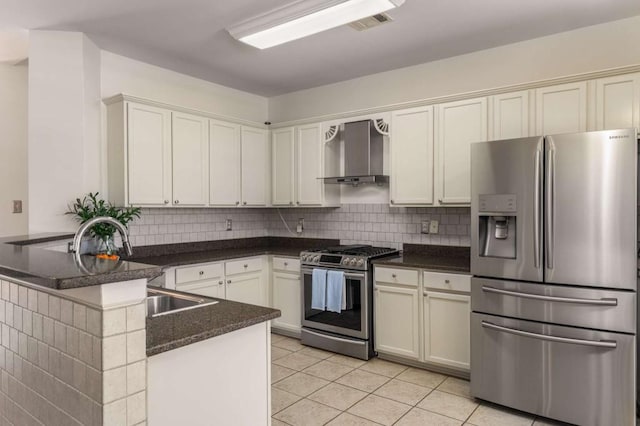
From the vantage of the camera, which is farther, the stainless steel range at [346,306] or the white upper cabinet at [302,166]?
the white upper cabinet at [302,166]

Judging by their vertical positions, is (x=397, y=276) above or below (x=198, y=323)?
below

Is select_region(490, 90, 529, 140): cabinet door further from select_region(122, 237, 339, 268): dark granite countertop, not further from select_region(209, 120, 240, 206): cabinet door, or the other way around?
select_region(209, 120, 240, 206): cabinet door

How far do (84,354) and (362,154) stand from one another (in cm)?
330

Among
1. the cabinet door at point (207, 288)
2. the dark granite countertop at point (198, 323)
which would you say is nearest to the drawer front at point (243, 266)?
the cabinet door at point (207, 288)

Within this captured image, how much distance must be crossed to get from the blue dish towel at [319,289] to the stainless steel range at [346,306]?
58 mm

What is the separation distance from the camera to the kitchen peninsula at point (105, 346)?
3.76 feet

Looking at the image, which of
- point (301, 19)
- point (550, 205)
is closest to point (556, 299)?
point (550, 205)

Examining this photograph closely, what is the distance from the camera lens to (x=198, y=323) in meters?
1.58

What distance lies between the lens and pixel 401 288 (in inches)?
140

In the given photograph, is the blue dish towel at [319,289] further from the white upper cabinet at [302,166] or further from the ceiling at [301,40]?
the ceiling at [301,40]

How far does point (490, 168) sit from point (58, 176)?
325cm

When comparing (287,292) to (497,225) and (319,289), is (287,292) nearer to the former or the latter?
(319,289)

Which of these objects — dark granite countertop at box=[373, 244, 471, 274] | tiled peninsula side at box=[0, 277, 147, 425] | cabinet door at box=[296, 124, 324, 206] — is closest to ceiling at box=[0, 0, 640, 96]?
cabinet door at box=[296, 124, 324, 206]

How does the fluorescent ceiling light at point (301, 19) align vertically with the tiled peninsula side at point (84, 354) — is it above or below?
above
